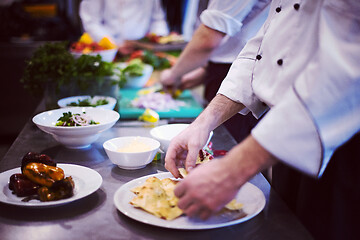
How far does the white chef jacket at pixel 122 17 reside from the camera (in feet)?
16.1

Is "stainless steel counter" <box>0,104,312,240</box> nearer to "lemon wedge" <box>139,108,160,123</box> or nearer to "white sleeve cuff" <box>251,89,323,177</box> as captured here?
"white sleeve cuff" <box>251,89,323,177</box>

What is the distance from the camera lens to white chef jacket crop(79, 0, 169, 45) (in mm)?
4895

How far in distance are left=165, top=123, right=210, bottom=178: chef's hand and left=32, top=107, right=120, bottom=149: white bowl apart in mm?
396

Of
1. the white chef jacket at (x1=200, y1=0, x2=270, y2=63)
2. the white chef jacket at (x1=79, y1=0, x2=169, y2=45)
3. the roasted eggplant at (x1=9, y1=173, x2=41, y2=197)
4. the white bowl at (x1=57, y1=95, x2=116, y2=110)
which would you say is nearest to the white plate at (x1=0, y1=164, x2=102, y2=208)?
the roasted eggplant at (x1=9, y1=173, x2=41, y2=197)

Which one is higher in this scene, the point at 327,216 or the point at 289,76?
the point at 289,76

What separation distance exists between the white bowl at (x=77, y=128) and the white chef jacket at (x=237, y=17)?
822mm

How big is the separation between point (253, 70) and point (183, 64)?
3.89ft

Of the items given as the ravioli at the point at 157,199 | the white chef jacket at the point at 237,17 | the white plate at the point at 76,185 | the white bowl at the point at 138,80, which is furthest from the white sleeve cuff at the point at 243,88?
the white bowl at the point at 138,80

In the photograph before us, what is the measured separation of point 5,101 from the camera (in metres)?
4.40

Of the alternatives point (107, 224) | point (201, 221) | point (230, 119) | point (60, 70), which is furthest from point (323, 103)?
point (60, 70)

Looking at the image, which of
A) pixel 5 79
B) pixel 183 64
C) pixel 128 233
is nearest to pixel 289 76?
pixel 128 233

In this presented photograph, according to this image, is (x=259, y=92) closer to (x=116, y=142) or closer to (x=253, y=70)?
(x=253, y=70)

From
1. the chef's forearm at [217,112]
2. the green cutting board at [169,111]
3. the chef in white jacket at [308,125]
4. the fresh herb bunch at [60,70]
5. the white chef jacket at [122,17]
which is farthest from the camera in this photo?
the white chef jacket at [122,17]

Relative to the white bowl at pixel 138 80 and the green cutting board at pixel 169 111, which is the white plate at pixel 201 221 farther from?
the white bowl at pixel 138 80
